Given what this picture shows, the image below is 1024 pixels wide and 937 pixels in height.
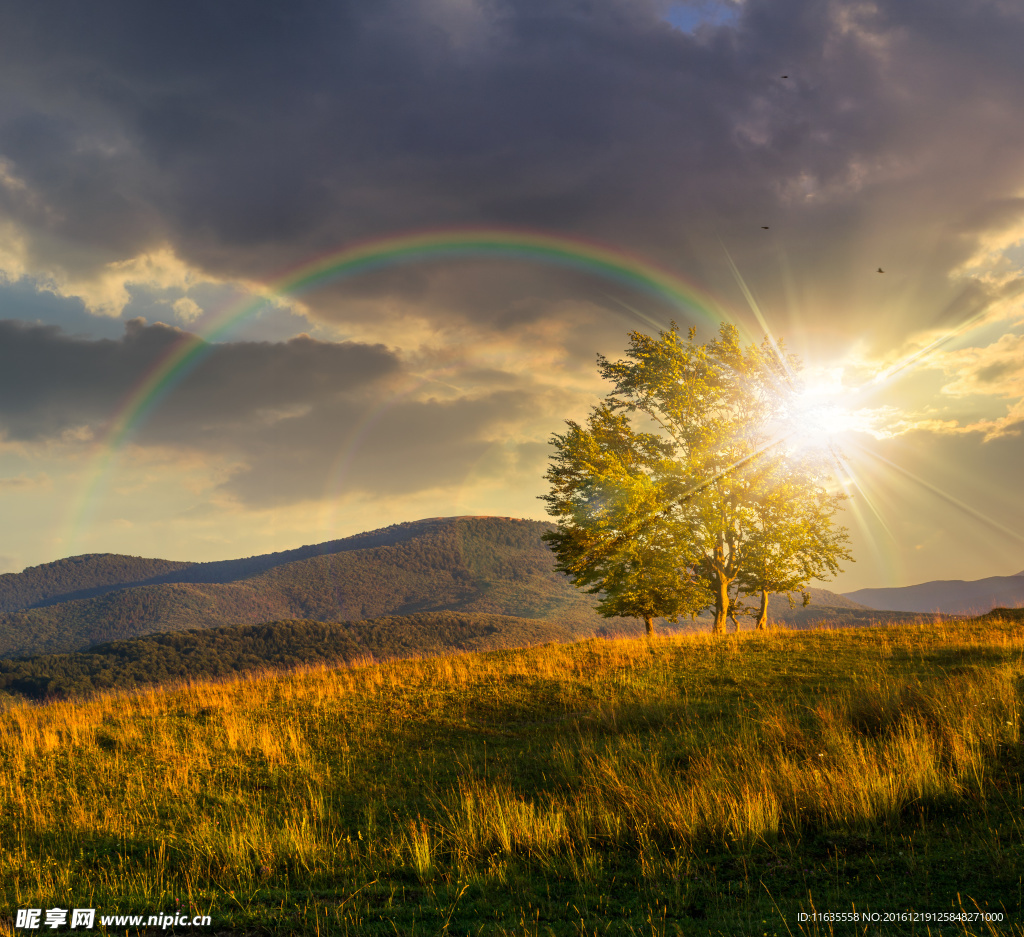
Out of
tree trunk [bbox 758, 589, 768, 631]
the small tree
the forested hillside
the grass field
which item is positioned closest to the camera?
the grass field

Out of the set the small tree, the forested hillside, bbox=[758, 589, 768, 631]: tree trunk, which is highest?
the small tree

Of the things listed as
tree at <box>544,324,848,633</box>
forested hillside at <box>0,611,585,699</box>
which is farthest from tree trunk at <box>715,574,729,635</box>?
forested hillside at <box>0,611,585,699</box>

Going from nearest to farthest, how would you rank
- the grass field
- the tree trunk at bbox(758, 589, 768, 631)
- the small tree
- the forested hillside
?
the grass field, the small tree, the tree trunk at bbox(758, 589, 768, 631), the forested hillside

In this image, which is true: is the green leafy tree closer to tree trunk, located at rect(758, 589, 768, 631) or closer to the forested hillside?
tree trunk, located at rect(758, 589, 768, 631)

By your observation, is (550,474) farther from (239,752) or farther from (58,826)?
(58,826)

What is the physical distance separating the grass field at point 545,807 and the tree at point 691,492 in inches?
320

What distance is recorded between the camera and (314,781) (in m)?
11.3

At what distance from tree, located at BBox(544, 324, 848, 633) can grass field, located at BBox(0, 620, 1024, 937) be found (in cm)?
814

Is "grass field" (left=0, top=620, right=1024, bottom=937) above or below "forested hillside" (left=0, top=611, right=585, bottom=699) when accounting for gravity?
above

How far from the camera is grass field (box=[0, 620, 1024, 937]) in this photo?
227 inches

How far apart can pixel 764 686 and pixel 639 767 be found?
27.0 ft

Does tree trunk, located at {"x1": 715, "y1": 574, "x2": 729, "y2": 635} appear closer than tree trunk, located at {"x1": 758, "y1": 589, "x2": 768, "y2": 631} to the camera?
Yes

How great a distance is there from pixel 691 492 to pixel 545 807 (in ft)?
59.4

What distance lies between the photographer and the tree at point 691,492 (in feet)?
82.0
